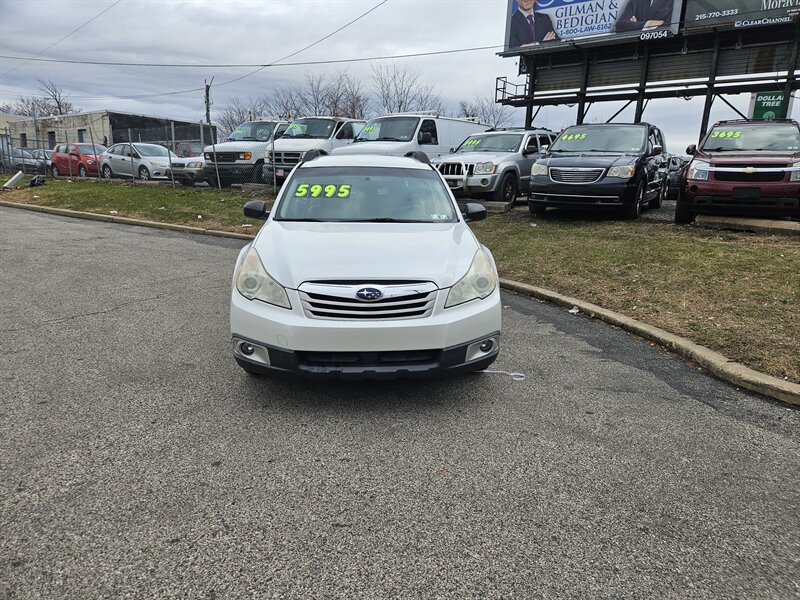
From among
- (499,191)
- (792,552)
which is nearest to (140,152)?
(499,191)

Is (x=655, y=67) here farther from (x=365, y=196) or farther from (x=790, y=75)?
(x=365, y=196)

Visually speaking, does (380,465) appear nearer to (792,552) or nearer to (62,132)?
(792,552)

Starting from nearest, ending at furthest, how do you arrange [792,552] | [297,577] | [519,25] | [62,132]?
[297,577]
[792,552]
[519,25]
[62,132]

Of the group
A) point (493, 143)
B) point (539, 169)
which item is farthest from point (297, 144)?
point (539, 169)

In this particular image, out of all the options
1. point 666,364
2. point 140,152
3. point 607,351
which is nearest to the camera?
point 666,364

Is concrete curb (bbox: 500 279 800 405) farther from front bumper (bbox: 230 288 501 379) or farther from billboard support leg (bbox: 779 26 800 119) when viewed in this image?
billboard support leg (bbox: 779 26 800 119)

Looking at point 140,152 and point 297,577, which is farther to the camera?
point 140,152

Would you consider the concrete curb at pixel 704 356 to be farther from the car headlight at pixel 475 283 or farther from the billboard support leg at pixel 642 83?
the billboard support leg at pixel 642 83

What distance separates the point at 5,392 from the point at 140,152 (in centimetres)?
1944

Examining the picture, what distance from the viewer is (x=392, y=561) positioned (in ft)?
7.65

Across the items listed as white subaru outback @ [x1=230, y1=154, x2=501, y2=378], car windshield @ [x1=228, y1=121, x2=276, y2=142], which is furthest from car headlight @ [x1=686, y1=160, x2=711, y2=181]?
car windshield @ [x1=228, y1=121, x2=276, y2=142]

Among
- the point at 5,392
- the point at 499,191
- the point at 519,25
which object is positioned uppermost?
the point at 519,25

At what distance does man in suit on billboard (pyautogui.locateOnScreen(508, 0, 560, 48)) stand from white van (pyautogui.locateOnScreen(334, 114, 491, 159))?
47.4ft

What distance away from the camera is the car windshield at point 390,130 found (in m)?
14.2
